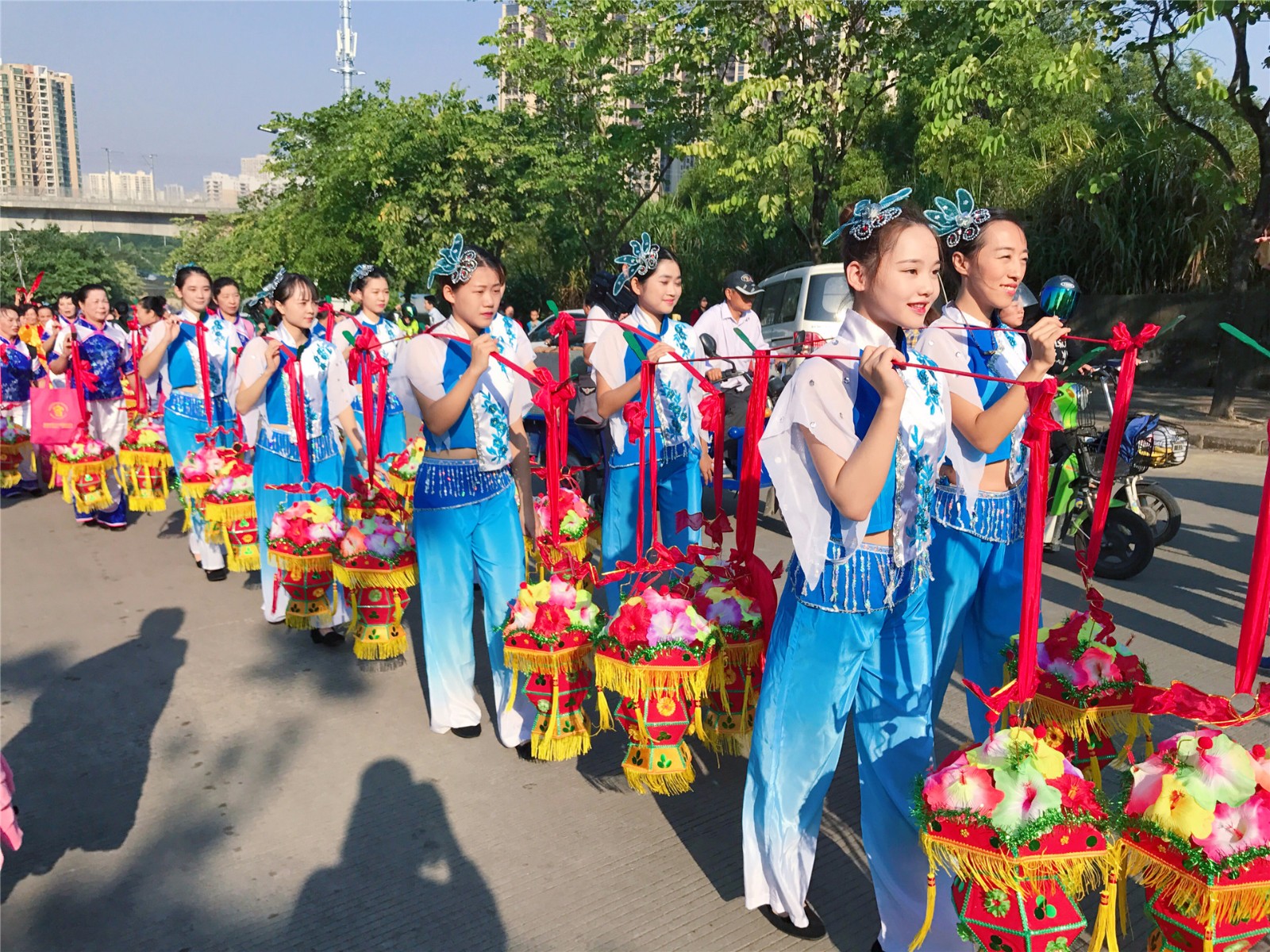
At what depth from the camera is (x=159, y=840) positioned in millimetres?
3363

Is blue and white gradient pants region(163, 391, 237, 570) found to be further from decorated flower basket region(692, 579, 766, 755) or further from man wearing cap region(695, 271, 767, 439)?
decorated flower basket region(692, 579, 766, 755)

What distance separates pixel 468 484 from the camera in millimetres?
3797

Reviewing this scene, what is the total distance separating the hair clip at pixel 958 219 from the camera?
9.93 ft

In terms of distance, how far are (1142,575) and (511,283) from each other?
21317mm

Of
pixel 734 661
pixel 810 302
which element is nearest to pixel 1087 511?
pixel 734 661

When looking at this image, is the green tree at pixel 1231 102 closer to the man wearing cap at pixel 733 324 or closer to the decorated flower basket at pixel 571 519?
the man wearing cap at pixel 733 324

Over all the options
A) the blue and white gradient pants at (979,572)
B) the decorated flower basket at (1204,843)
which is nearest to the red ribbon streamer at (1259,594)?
the decorated flower basket at (1204,843)

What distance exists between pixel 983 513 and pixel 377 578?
269 centimetres

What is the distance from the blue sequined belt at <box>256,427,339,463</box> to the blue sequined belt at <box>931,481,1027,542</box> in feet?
11.4

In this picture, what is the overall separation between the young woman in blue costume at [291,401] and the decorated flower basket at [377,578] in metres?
Result: 0.64

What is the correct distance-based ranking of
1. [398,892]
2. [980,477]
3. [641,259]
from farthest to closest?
[641,259] → [398,892] → [980,477]

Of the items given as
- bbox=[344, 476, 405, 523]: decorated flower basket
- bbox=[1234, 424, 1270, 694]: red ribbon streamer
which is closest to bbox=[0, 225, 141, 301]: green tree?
bbox=[344, 476, 405, 523]: decorated flower basket

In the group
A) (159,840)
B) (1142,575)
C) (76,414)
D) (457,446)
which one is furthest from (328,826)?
(76,414)

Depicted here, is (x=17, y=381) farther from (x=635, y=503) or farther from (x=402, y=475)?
(x=635, y=503)
